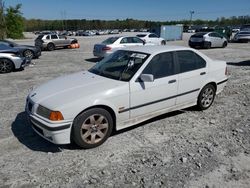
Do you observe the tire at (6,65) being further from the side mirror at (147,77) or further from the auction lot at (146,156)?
the side mirror at (147,77)

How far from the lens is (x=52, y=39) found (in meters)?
21.3

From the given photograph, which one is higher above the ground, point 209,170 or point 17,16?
point 17,16

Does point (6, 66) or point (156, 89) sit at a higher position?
point (156, 89)

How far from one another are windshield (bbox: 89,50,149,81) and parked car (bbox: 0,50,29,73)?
22.6 ft

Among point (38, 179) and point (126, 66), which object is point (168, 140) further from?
point (38, 179)

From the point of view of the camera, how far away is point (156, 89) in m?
4.24

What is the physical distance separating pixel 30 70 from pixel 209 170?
9.58 m

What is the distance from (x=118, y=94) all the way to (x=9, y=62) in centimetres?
808

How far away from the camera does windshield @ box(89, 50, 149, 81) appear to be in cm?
417

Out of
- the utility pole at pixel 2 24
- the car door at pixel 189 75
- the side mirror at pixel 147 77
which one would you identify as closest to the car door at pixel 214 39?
the car door at pixel 189 75

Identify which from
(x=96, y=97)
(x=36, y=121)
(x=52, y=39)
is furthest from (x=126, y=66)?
(x=52, y=39)

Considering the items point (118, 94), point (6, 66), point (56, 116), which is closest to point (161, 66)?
point (118, 94)

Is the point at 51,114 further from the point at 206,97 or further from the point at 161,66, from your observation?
the point at 206,97

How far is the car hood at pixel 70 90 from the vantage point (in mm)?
3582
